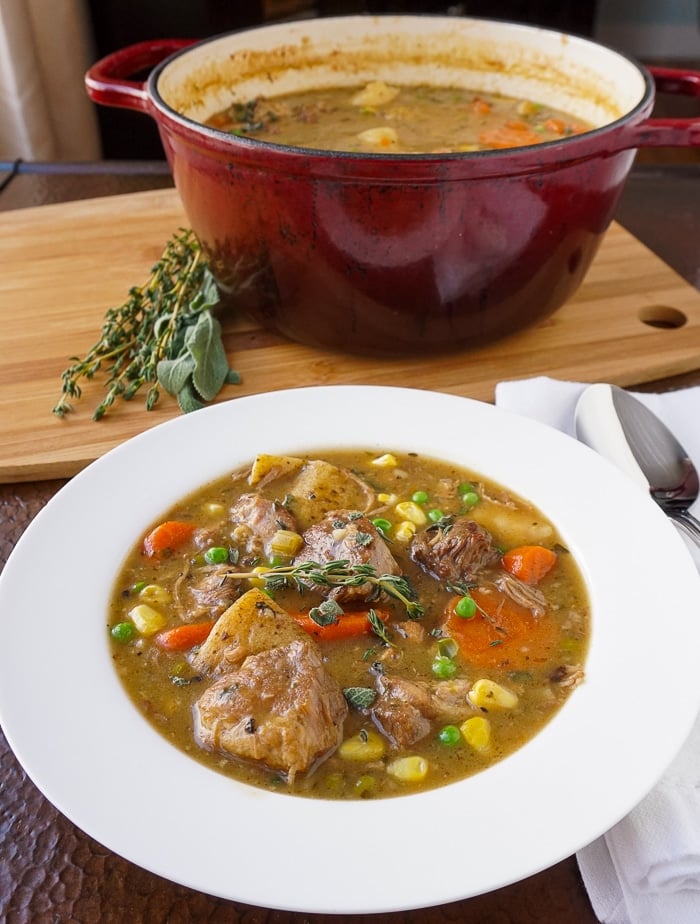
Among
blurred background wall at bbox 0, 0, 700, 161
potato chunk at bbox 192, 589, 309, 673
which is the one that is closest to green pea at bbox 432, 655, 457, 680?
potato chunk at bbox 192, 589, 309, 673

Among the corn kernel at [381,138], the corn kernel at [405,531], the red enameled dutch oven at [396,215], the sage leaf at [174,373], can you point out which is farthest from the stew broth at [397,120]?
the corn kernel at [405,531]

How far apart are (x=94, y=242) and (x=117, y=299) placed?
45 centimetres

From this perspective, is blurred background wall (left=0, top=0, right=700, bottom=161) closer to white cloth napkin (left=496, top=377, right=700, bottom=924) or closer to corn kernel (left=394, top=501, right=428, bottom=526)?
corn kernel (left=394, top=501, right=428, bottom=526)

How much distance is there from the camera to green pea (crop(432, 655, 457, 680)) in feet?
5.30

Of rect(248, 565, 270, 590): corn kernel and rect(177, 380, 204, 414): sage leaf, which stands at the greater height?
rect(248, 565, 270, 590): corn kernel

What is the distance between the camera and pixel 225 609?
67.4 inches

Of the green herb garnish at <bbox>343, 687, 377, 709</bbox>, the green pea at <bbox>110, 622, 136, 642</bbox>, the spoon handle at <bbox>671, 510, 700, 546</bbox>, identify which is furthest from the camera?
the spoon handle at <bbox>671, 510, 700, 546</bbox>

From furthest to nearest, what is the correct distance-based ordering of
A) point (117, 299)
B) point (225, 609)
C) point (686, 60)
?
point (686, 60), point (117, 299), point (225, 609)

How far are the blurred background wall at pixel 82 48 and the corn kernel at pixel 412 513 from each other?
159 inches

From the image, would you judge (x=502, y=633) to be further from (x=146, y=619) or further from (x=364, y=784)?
(x=146, y=619)

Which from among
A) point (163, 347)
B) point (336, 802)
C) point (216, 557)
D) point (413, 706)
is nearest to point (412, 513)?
point (216, 557)

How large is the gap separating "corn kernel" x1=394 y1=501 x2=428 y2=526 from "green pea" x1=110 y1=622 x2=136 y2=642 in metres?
0.63

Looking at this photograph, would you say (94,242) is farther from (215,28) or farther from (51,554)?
(215,28)

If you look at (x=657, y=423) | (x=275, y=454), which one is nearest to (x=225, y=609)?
(x=275, y=454)
